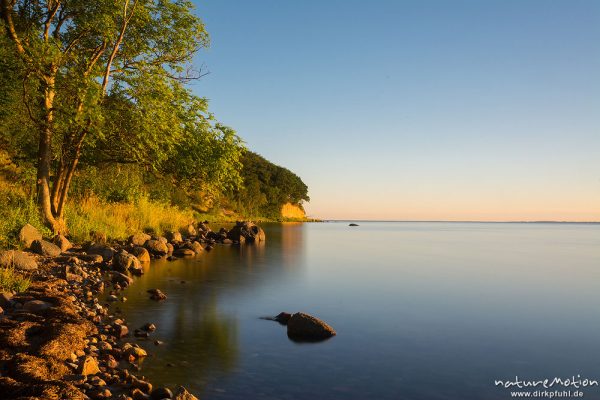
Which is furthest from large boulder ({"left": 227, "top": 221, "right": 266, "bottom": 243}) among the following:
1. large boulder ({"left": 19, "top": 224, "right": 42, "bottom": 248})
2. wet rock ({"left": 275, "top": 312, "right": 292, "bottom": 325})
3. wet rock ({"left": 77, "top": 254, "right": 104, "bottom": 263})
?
wet rock ({"left": 275, "top": 312, "right": 292, "bottom": 325})

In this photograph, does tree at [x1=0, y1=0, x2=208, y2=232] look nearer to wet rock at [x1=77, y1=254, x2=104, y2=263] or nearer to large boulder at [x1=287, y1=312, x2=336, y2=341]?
wet rock at [x1=77, y1=254, x2=104, y2=263]

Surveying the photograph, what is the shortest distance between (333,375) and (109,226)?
19.5 meters

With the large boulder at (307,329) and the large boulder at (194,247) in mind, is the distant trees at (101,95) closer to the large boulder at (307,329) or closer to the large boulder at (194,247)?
the large boulder at (194,247)

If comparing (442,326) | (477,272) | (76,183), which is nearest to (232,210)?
(76,183)

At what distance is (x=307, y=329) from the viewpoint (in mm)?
9414

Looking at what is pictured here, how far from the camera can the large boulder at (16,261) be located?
448 inches

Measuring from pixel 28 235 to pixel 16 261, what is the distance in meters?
4.27

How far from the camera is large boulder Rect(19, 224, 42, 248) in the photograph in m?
15.4

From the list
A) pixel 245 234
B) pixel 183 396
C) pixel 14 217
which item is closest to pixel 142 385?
pixel 183 396

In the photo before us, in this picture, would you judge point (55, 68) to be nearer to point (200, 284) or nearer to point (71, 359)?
point (200, 284)

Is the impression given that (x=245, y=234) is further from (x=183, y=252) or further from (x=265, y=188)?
(x=265, y=188)

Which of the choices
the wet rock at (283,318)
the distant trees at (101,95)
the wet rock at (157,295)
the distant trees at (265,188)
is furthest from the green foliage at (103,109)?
the distant trees at (265,188)

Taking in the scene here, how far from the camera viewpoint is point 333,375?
23.7 ft

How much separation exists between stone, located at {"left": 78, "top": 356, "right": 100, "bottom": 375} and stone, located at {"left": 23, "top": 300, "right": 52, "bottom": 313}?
3.14m
